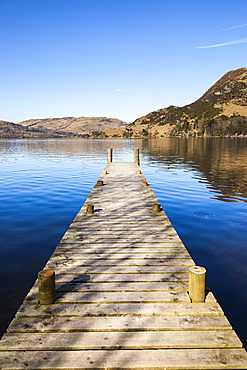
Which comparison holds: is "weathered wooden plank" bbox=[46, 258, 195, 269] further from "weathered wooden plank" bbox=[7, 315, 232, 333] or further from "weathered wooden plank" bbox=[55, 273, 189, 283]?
"weathered wooden plank" bbox=[7, 315, 232, 333]

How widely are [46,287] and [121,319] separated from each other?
Result: 4.88 ft

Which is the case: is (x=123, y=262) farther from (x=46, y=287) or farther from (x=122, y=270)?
(x=46, y=287)

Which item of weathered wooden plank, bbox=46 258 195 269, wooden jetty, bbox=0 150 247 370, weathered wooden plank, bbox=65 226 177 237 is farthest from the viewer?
weathered wooden plank, bbox=65 226 177 237

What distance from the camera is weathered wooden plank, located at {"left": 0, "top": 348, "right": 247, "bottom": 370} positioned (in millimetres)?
3377

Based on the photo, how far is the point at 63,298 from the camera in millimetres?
4746

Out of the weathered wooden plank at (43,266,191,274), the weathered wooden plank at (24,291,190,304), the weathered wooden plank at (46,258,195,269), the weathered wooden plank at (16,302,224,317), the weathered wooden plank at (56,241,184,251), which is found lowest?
the weathered wooden plank at (16,302,224,317)

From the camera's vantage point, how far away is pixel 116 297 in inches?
187

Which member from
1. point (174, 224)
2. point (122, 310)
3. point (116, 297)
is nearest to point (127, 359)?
point (122, 310)

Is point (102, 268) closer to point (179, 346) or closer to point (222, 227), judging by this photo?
point (179, 346)

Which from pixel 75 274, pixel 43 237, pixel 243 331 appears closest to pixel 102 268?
pixel 75 274

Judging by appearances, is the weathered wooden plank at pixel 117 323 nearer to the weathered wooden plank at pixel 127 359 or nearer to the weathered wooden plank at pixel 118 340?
the weathered wooden plank at pixel 118 340

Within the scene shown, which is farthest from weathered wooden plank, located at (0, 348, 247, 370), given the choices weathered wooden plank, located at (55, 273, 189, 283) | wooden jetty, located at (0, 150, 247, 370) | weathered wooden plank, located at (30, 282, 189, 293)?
weathered wooden plank, located at (55, 273, 189, 283)

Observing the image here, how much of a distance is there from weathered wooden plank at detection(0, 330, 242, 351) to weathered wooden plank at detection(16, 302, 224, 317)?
1.36ft

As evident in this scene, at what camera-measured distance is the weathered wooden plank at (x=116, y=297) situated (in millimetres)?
4660
